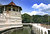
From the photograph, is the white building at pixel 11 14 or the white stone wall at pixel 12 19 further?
the white building at pixel 11 14

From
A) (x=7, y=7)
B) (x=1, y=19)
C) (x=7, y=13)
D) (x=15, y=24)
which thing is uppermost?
(x=7, y=7)

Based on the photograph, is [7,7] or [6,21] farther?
[7,7]

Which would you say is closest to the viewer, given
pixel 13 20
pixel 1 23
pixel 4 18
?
pixel 1 23

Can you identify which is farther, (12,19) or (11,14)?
(11,14)

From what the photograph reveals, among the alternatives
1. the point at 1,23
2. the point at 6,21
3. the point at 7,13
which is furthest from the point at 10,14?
the point at 1,23

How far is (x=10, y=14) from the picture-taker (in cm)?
2530

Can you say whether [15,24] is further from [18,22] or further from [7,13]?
[7,13]

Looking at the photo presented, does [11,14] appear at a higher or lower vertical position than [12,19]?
higher

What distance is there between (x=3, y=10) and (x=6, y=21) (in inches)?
167

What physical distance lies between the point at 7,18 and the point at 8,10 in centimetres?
269

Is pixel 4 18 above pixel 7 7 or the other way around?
the other way around

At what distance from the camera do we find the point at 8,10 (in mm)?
25531

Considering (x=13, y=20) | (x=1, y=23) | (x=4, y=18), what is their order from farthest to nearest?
(x=13, y=20) → (x=4, y=18) → (x=1, y=23)

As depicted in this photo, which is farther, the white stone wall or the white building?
the white building
